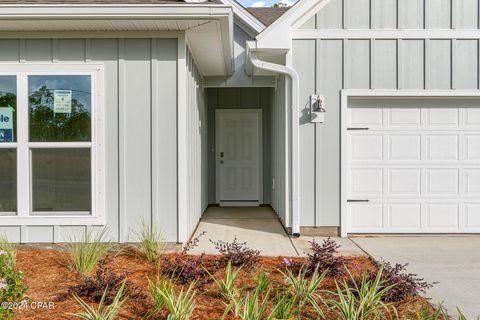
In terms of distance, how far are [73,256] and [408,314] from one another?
10.2ft

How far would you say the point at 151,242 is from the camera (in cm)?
463

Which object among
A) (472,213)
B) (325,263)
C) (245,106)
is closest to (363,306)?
(325,263)

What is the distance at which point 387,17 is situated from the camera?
6.10m

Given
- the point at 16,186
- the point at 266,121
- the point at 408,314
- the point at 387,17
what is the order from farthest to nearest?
the point at 266,121 < the point at 387,17 < the point at 16,186 < the point at 408,314

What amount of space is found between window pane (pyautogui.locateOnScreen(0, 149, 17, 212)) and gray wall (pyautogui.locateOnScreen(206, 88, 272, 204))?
519cm

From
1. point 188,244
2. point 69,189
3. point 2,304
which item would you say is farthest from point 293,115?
point 2,304

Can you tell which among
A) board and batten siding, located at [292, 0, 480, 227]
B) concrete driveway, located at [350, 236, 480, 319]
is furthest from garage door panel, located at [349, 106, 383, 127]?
concrete driveway, located at [350, 236, 480, 319]

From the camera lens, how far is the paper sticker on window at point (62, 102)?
510cm

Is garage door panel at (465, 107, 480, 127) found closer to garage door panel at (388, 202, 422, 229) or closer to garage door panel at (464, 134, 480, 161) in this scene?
garage door panel at (464, 134, 480, 161)

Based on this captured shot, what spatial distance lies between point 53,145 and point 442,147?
541 centimetres

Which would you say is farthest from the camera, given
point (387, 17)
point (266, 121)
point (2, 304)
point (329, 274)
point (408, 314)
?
point (266, 121)

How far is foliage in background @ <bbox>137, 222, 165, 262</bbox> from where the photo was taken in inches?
179

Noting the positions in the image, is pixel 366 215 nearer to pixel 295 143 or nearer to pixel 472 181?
pixel 295 143

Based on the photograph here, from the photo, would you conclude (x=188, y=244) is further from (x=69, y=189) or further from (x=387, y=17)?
(x=387, y=17)
